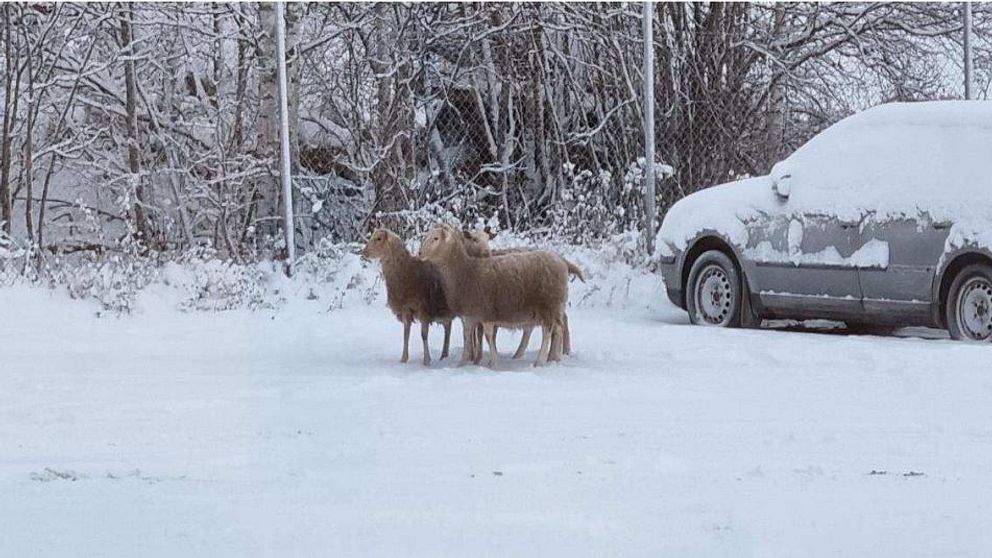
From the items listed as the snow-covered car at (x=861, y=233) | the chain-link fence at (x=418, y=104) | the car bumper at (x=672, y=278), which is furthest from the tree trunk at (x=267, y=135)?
the snow-covered car at (x=861, y=233)

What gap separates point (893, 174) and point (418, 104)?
6.82 metres

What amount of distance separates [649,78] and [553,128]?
98.5 inches

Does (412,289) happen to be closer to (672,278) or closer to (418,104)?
(672,278)

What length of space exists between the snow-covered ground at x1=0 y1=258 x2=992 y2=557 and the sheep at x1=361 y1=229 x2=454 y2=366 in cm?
33

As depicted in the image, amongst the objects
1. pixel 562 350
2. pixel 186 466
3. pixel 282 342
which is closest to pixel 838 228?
pixel 562 350

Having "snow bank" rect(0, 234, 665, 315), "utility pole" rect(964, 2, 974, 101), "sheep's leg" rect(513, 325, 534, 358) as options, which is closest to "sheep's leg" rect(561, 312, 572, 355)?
"sheep's leg" rect(513, 325, 534, 358)

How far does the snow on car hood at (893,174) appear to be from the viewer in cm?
1120

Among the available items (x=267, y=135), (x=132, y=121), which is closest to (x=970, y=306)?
(x=267, y=135)

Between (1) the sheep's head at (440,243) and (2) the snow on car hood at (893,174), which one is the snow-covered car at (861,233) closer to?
(2) the snow on car hood at (893,174)

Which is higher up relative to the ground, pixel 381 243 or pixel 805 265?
pixel 381 243

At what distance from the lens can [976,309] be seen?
11.3 meters

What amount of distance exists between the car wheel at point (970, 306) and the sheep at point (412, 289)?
11.8 feet

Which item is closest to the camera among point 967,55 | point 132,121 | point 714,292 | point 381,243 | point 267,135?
point 381,243

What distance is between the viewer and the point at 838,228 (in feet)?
39.2
